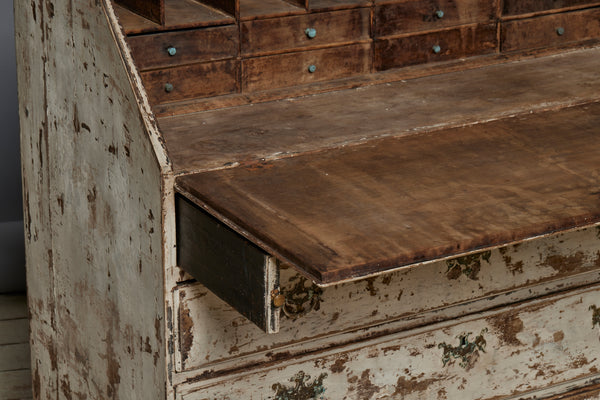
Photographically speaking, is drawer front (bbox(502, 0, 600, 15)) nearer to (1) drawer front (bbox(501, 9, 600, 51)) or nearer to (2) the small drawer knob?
(1) drawer front (bbox(501, 9, 600, 51))

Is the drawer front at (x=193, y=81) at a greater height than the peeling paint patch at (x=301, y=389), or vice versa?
the drawer front at (x=193, y=81)

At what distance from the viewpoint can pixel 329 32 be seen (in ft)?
10.2

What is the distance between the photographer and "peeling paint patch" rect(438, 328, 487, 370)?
2.30 metres

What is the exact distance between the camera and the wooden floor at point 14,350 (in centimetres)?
322

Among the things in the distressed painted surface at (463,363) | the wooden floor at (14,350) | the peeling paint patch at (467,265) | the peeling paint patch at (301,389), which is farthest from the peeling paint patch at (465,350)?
the wooden floor at (14,350)

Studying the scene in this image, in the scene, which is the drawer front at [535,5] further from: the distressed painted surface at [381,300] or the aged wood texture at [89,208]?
the aged wood texture at [89,208]

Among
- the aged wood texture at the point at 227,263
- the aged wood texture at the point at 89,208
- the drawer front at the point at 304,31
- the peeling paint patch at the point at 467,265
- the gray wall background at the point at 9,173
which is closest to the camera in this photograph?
the aged wood texture at the point at 227,263

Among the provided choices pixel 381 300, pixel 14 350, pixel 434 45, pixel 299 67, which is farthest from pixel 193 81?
pixel 14 350

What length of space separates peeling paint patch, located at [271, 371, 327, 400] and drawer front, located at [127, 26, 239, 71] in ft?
3.46

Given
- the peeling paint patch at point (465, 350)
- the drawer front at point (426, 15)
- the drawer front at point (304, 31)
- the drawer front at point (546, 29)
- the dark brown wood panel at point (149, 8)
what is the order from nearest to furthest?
the peeling paint patch at point (465, 350) < the dark brown wood panel at point (149, 8) < the drawer front at point (304, 31) < the drawer front at point (426, 15) < the drawer front at point (546, 29)

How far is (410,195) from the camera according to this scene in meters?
1.74

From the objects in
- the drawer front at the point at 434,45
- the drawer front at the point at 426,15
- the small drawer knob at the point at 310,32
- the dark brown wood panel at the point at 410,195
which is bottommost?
the dark brown wood panel at the point at 410,195

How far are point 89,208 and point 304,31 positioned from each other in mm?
1143

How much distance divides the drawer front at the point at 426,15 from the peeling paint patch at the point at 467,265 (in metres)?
1.15
